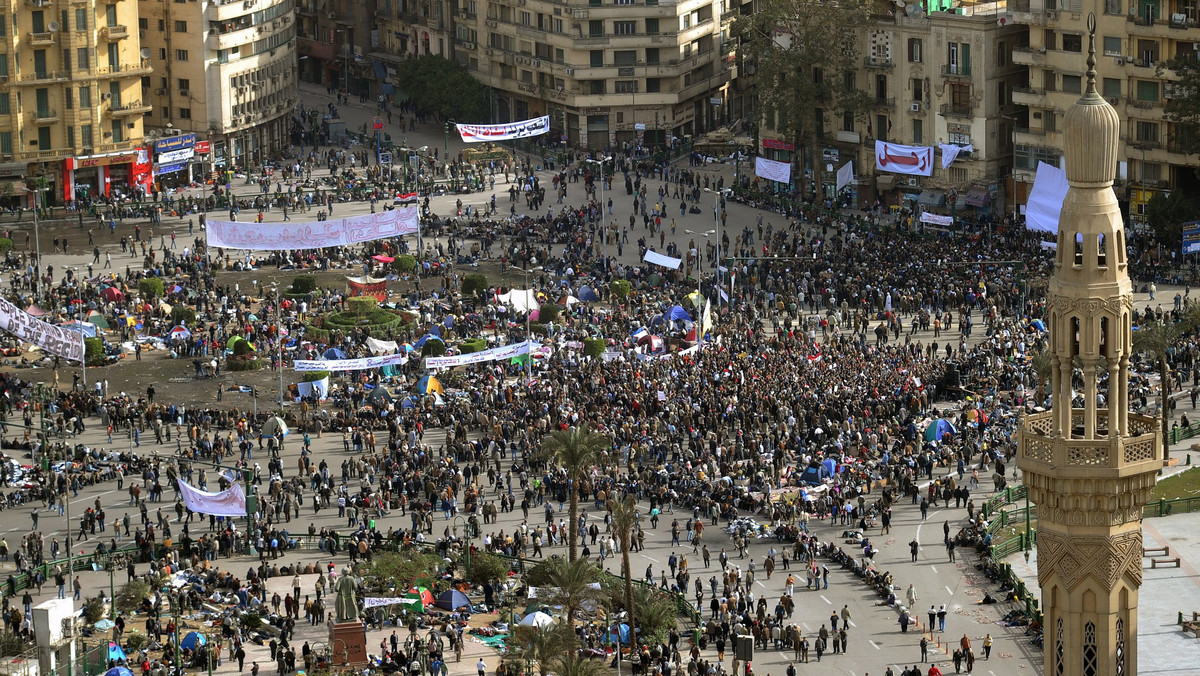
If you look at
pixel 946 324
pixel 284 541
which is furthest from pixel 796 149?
pixel 284 541

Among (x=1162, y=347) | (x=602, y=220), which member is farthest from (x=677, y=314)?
(x=1162, y=347)

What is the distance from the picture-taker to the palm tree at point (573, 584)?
70.1 metres

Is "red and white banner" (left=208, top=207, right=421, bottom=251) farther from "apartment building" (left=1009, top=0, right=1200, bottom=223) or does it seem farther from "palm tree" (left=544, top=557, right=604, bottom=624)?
"palm tree" (left=544, top=557, right=604, bottom=624)

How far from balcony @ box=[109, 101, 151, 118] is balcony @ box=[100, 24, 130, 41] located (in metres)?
4.04

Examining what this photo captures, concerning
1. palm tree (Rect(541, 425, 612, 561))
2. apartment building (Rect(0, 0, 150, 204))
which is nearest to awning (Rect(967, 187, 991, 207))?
apartment building (Rect(0, 0, 150, 204))

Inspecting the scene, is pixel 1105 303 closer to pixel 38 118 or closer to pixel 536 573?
pixel 536 573

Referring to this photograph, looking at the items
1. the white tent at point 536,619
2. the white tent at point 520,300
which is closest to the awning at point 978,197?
the white tent at point 520,300

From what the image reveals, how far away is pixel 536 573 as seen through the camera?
7631 cm

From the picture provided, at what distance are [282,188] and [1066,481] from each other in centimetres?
10674

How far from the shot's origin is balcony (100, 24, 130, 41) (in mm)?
134500

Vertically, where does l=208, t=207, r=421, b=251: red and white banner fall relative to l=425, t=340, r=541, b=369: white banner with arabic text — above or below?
above

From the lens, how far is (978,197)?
409 feet

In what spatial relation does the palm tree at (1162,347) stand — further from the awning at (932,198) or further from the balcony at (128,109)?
the balcony at (128,109)

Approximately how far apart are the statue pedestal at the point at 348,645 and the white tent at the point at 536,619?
195 inches
